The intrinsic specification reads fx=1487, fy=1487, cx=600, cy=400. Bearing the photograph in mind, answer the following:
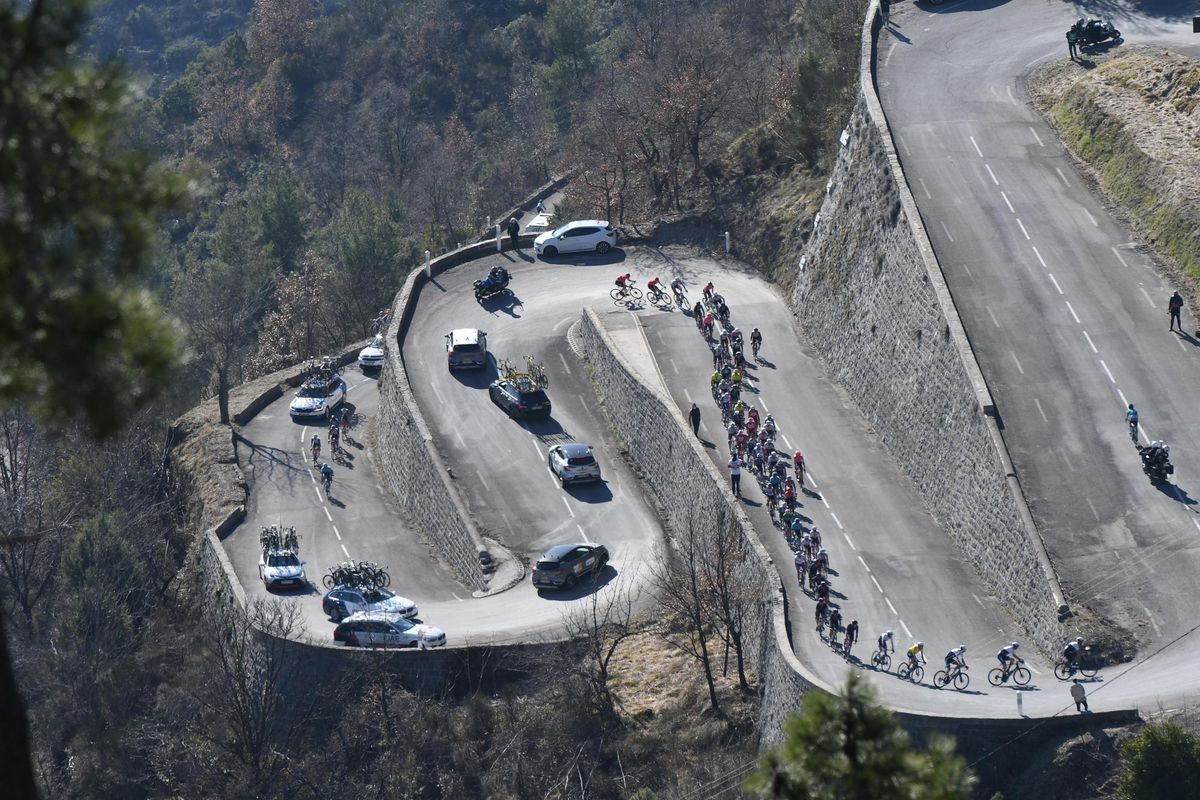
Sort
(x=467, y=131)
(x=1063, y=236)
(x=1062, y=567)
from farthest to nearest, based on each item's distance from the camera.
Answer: (x=467, y=131) < (x=1063, y=236) < (x=1062, y=567)

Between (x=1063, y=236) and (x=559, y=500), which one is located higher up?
(x=1063, y=236)

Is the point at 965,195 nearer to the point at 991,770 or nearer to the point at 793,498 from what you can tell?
the point at 793,498

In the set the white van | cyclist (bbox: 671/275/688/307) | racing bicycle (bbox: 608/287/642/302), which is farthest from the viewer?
racing bicycle (bbox: 608/287/642/302)

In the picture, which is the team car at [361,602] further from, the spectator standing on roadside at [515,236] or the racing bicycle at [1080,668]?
the spectator standing on roadside at [515,236]

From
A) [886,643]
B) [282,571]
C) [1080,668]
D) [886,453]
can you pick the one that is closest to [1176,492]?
[1080,668]

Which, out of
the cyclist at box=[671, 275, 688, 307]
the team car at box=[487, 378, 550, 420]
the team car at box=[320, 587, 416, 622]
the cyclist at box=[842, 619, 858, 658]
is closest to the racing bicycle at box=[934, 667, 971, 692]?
the cyclist at box=[842, 619, 858, 658]

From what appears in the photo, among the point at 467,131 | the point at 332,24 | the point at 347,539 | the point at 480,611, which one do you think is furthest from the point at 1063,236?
the point at 332,24

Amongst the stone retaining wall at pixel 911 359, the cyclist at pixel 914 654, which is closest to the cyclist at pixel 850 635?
the cyclist at pixel 914 654

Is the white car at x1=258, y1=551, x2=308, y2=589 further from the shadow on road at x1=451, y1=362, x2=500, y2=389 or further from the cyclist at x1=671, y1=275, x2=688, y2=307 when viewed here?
the cyclist at x1=671, y1=275, x2=688, y2=307
